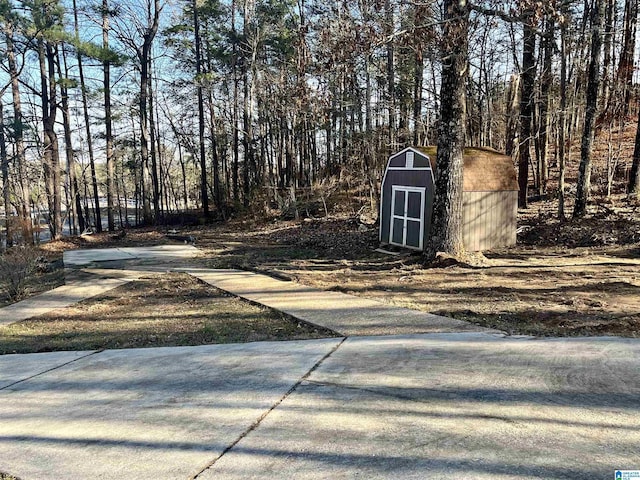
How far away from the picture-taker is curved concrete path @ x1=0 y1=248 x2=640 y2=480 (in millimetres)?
2260

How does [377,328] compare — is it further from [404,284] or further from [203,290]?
[203,290]

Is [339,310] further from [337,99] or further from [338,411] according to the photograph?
[337,99]

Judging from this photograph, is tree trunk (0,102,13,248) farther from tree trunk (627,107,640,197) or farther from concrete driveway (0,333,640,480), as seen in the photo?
tree trunk (627,107,640,197)

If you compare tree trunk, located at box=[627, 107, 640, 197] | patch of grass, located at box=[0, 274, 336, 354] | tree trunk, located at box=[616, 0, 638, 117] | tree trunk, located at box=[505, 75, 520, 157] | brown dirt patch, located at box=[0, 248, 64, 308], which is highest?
tree trunk, located at box=[616, 0, 638, 117]

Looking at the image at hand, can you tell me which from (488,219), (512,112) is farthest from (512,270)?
(512,112)

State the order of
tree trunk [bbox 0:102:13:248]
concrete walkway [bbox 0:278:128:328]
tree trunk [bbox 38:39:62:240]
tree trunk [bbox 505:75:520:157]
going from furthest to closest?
tree trunk [bbox 38:39:62:240]
tree trunk [bbox 0:102:13:248]
tree trunk [bbox 505:75:520:157]
concrete walkway [bbox 0:278:128:328]

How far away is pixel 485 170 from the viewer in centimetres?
1073

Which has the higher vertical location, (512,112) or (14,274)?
(512,112)

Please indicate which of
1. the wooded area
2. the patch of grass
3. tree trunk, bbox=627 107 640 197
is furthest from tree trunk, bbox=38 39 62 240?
tree trunk, bbox=627 107 640 197

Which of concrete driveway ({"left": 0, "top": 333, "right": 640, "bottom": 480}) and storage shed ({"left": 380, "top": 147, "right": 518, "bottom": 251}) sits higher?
storage shed ({"left": 380, "top": 147, "right": 518, "bottom": 251})

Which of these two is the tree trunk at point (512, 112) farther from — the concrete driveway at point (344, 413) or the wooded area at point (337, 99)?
the concrete driveway at point (344, 413)

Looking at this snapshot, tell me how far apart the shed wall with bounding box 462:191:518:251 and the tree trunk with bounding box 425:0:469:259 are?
1747 millimetres

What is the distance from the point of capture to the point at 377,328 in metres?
4.96

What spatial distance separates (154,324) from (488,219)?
8.01 m
